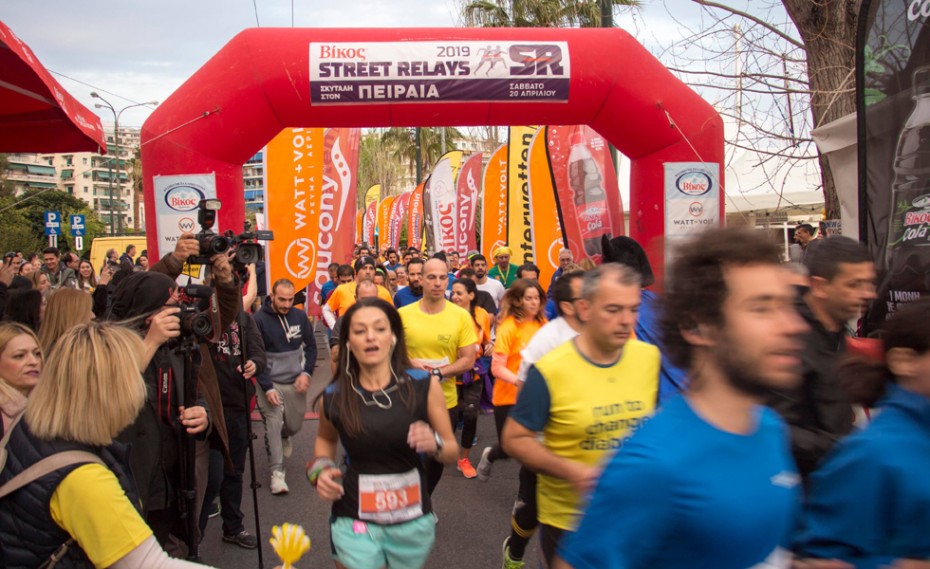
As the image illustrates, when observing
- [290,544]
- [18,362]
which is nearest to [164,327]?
[18,362]

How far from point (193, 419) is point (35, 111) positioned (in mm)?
3081

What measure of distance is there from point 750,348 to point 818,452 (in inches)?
47.0

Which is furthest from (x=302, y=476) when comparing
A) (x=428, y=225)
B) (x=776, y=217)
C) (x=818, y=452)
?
(x=428, y=225)

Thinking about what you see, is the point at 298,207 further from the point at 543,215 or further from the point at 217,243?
the point at 217,243

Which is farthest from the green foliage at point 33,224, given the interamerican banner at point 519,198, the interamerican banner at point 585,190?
the interamerican banner at point 585,190

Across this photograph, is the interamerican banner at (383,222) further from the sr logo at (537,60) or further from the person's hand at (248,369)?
the person's hand at (248,369)

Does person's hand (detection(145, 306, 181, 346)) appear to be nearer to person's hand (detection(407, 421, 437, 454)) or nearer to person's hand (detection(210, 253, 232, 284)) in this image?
person's hand (detection(210, 253, 232, 284))

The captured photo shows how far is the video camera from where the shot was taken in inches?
161

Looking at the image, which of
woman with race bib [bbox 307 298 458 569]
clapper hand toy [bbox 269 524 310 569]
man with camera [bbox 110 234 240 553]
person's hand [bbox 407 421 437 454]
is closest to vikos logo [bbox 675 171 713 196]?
woman with race bib [bbox 307 298 458 569]

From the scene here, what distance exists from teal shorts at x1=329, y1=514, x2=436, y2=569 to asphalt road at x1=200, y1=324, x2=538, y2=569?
1.68 meters

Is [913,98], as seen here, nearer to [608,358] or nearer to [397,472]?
[608,358]

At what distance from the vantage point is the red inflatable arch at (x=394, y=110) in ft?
22.6

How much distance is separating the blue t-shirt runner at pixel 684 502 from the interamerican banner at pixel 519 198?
10378 mm

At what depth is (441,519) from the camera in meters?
5.23
